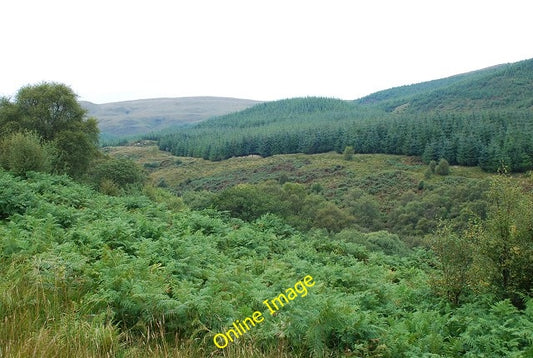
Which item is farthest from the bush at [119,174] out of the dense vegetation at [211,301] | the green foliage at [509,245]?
the green foliage at [509,245]

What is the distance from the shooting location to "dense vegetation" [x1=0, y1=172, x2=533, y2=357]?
427 centimetres

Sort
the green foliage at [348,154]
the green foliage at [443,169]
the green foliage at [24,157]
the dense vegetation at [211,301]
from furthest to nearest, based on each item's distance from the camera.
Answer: the green foliage at [348,154] < the green foliage at [443,169] < the green foliage at [24,157] < the dense vegetation at [211,301]

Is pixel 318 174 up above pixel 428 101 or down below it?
below

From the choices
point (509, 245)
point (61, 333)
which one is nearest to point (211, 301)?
point (61, 333)

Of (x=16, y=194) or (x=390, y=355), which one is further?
(x=16, y=194)

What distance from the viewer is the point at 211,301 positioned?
5445mm

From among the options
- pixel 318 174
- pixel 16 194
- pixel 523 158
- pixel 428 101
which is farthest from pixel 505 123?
pixel 16 194

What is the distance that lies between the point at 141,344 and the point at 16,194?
9.58 m

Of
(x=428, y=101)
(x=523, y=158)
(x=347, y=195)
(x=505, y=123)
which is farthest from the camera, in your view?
(x=428, y=101)

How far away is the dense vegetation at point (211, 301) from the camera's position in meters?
4.27

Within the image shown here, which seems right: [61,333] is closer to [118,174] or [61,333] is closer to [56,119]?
[56,119]

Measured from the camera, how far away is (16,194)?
37.8 feet

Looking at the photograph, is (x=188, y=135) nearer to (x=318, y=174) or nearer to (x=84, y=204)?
(x=318, y=174)

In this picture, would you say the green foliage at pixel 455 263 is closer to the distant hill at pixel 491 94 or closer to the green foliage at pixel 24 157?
the green foliage at pixel 24 157
